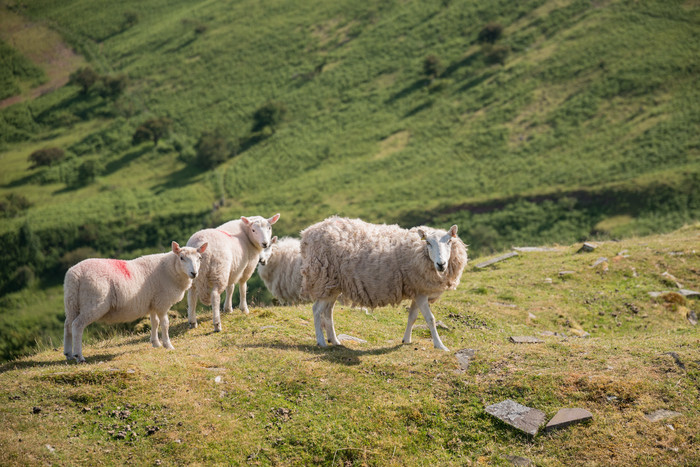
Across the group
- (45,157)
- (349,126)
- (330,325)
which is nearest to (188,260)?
(330,325)

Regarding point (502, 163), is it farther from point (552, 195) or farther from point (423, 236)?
point (423, 236)

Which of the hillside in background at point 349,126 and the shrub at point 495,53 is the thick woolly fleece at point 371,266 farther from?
the shrub at point 495,53

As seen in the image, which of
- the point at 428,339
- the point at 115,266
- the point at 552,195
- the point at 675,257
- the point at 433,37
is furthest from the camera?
the point at 433,37

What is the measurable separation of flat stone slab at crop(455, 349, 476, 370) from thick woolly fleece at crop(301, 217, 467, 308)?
173cm

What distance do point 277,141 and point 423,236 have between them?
2661 inches

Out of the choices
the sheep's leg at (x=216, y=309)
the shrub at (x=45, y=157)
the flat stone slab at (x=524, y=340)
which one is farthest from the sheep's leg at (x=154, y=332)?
the shrub at (x=45, y=157)

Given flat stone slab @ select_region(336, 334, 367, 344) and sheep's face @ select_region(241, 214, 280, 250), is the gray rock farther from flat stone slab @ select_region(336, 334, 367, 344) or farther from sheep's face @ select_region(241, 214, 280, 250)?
sheep's face @ select_region(241, 214, 280, 250)

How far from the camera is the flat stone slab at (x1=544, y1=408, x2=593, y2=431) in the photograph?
368 inches

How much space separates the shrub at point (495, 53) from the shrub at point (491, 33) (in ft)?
7.43

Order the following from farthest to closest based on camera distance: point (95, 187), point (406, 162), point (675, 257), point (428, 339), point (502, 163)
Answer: point (95, 187), point (406, 162), point (502, 163), point (675, 257), point (428, 339)

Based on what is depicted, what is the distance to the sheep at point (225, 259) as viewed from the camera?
14672mm

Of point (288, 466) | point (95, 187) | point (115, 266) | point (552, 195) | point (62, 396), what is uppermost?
point (115, 266)

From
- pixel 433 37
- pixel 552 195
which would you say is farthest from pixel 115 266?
pixel 433 37

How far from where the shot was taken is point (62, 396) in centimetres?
980
